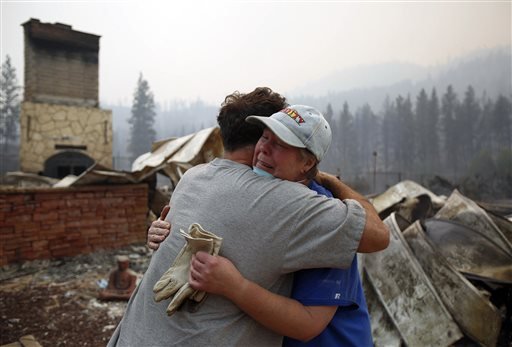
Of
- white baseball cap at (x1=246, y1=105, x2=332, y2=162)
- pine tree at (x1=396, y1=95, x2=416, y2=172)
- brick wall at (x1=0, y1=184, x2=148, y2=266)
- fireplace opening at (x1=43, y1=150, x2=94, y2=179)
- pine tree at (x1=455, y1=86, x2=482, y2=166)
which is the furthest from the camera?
pine tree at (x1=396, y1=95, x2=416, y2=172)

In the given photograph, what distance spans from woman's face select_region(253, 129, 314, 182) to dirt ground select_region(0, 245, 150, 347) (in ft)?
11.8

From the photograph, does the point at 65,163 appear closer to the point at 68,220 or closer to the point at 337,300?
the point at 68,220

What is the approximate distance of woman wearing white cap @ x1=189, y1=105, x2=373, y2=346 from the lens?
3.24 ft

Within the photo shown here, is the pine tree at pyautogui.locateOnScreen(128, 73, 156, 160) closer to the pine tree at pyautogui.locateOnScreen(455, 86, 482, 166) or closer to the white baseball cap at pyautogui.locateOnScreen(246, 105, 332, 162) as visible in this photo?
the pine tree at pyautogui.locateOnScreen(455, 86, 482, 166)

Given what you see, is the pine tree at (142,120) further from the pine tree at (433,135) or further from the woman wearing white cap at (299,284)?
the woman wearing white cap at (299,284)

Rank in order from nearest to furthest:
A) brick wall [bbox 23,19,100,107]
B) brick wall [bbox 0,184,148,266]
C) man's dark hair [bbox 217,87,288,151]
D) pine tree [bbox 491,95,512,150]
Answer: man's dark hair [bbox 217,87,288,151]
brick wall [bbox 0,184,148,266]
brick wall [bbox 23,19,100,107]
pine tree [bbox 491,95,512,150]

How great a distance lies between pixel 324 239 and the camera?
3.24ft

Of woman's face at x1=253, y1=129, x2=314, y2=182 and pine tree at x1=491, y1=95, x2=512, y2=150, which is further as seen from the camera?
pine tree at x1=491, y1=95, x2=512, y2=150

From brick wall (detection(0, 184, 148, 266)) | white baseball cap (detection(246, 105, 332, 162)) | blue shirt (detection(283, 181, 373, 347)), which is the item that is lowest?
brick wall (detection(0, 184, 148, 266))

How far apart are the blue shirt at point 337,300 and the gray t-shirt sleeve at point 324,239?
→ 7cm

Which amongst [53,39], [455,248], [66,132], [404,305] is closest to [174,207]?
[404,305]

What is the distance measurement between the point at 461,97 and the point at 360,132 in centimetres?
965

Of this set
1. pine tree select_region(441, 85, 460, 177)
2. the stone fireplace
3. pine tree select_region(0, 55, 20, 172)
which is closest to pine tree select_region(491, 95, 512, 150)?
pine tree select_region(441, 85, 460, 177)

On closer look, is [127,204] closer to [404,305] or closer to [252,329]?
[404,305]
